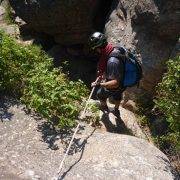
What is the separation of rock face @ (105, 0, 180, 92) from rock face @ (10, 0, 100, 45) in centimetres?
121

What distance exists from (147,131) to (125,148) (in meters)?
2.61

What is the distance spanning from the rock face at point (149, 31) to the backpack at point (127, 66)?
5.18ft

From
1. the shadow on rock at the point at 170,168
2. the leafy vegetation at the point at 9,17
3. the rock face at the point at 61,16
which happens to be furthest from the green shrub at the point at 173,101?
the leafy vegetation at the point at 9,17

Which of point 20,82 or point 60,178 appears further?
point 20,82

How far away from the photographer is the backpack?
A: 10.3 m

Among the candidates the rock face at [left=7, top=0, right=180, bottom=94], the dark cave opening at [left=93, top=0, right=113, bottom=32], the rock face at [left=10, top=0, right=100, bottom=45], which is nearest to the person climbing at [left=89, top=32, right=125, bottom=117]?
the rock face at [left=7, top=0, right=180, bottom=94]

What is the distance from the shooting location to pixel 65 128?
10016 mm

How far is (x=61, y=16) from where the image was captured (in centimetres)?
1373

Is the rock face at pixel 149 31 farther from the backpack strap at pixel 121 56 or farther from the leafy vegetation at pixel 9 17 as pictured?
the leafy vegetation at pixel 9 17

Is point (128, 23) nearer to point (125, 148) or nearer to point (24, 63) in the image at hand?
point (24, 63)

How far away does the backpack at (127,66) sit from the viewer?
10289 millimetres

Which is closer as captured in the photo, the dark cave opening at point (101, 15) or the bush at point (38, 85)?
the bush at point (38, 85)

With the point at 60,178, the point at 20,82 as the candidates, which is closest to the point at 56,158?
the point at 60,178

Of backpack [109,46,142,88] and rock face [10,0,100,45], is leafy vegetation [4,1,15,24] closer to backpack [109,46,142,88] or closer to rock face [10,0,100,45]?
rock face [10,0,100,45]
